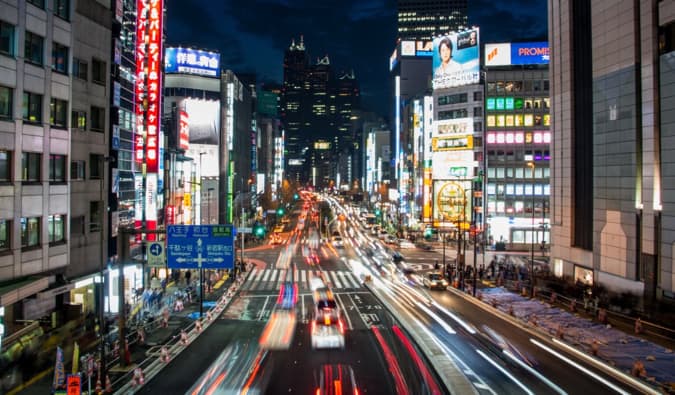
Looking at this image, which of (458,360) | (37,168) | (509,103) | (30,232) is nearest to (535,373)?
(458,360)

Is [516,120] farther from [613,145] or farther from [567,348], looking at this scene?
[567,348]

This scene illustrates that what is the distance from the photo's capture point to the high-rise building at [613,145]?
3478 centimetres

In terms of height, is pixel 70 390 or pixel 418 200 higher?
pixel 418 200

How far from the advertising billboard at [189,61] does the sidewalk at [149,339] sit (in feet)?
174

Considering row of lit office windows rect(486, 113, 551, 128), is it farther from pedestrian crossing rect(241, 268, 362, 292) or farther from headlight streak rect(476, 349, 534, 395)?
headlight streak rect(476, 349, 534, 395)

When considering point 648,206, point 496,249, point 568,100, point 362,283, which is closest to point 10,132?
point 362,283

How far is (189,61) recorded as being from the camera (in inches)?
3543

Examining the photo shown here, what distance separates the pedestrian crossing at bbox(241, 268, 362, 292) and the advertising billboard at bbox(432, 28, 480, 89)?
2116 inches

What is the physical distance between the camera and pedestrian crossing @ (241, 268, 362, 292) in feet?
→ 158

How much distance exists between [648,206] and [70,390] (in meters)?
36.2

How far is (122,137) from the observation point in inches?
1588

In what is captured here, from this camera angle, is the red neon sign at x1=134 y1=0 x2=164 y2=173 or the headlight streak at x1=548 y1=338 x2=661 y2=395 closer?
the headlight streak at x1=548 y1=338 x2=661 y2=395

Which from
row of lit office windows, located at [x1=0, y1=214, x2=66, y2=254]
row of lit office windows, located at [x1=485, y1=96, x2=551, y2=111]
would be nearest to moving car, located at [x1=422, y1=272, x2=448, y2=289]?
row of lit office windows, located at [x1=0, y1=214, x2=66, y2=254]

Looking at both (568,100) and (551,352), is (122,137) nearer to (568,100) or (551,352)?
(551,352)
